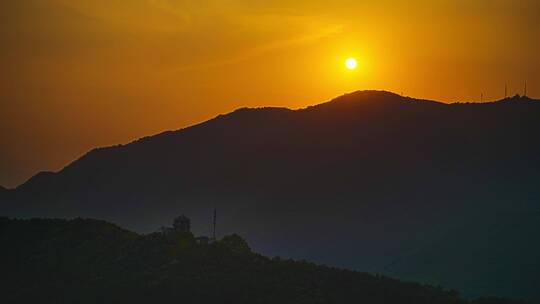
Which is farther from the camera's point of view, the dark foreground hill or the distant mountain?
the distant mountain

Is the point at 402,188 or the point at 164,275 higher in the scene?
the point at 402,188

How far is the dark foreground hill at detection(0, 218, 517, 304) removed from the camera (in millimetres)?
35406

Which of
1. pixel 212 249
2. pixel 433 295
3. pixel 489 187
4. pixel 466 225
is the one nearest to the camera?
Result: pixel 433 295

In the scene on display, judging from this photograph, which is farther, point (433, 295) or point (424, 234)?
point (424, 234)

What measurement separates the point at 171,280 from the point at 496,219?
9573 cm

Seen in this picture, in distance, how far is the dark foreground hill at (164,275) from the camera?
35406 mm

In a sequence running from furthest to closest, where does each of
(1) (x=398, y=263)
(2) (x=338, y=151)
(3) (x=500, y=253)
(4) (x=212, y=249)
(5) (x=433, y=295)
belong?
(2) (x=338, y=151)
(1) (x=398, y=263)
(3) (x=500, y=253)
(4) (x=212, y=249)
(5) (x=433, y=295)

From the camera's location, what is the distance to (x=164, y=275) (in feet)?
122

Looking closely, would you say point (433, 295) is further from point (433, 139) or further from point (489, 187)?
point (433, 139)

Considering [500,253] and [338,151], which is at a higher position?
[338,151]

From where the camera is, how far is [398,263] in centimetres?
12112

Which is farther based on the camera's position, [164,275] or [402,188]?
[402,188]

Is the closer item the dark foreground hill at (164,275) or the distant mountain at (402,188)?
the dark foreground hill at (164,275)

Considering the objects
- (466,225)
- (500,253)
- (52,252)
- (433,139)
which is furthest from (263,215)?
(52,252)
